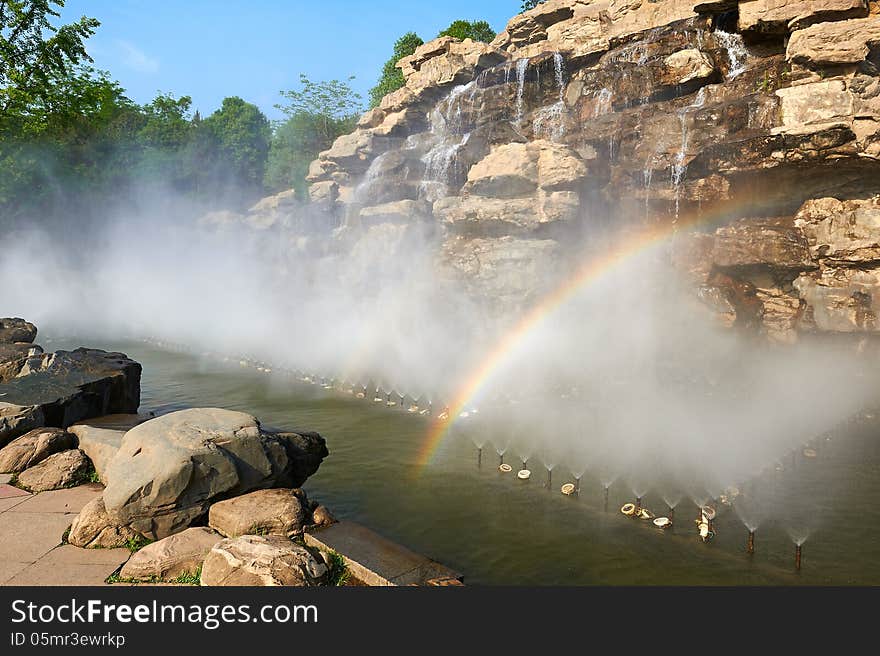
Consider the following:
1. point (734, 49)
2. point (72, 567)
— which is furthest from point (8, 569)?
point (734, 49)

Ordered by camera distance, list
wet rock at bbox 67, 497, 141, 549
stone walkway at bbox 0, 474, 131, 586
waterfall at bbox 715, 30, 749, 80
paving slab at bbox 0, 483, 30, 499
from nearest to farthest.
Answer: stone walkway at bbox 0, 474, 131, 586 → wet rock at bbox 67, 497, 141, 549 → paving slab at bbox 0, 483, 30, 499 → waterfall at bbox 715, 30, 749, 80

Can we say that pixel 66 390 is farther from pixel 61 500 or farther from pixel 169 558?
pixel 169 558

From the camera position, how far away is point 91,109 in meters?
48.8

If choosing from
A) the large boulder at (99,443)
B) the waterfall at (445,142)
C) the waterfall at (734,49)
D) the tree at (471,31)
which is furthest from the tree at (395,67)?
the large boulder at (99,443)

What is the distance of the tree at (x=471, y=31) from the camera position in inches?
1962

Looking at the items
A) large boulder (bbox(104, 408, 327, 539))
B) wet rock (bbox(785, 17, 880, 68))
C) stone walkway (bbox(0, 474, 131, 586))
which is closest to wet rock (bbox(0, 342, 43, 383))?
Answer: stone walkway (bbox(0, 474, 131, 586))

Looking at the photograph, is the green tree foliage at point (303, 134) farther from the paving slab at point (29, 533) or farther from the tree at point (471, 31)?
the paving slab at point (29, 533)

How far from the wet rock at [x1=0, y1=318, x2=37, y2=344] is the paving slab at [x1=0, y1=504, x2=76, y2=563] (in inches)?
522

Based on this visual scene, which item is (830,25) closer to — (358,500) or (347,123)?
(358,500)

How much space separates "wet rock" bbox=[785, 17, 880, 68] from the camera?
1652cm

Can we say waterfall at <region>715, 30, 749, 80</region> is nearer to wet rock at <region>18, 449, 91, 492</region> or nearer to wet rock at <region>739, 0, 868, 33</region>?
wet rock at <region>739, 0, 868, 33</region>

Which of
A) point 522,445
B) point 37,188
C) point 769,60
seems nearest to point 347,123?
Answer: point 37,188

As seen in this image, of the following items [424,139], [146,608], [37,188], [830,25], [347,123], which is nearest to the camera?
[146,608]

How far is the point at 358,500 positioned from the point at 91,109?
51505 millimetres
